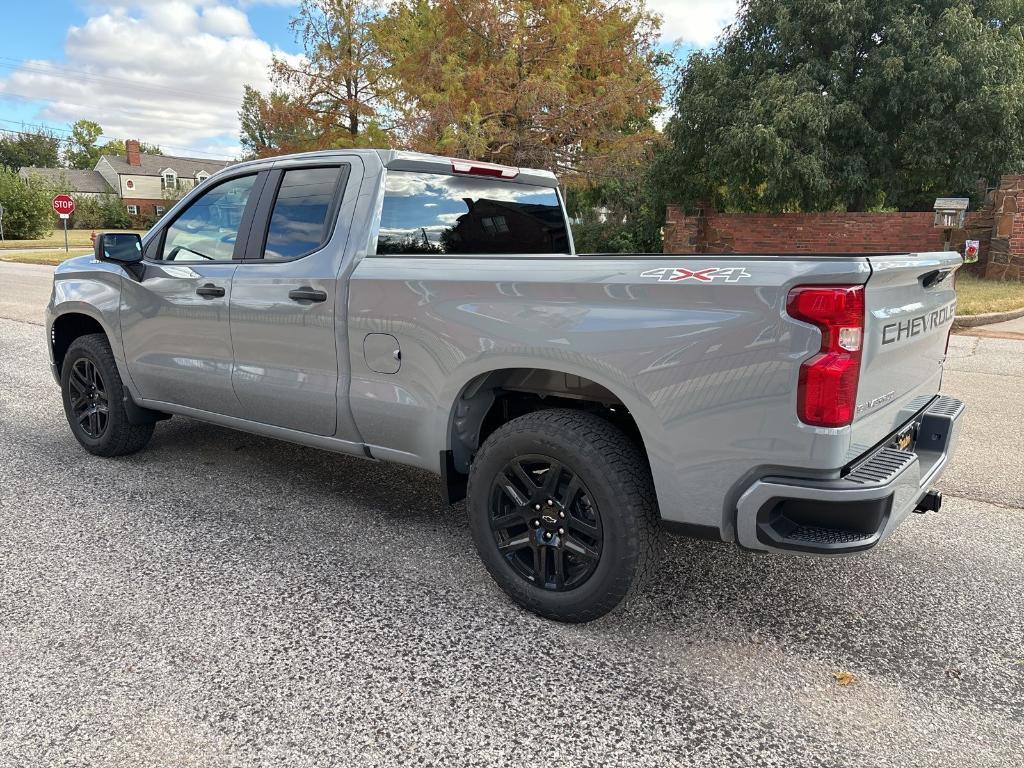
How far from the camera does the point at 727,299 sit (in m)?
2.45

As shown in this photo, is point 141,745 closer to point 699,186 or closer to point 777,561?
point 777,561

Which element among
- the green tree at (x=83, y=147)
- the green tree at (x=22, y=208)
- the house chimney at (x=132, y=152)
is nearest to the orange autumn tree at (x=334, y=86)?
the green tree at (x=22, y=208)

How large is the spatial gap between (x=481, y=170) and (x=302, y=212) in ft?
3.07

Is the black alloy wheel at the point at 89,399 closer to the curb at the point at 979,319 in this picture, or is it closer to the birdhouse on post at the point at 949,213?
the curb at the point at 979,319

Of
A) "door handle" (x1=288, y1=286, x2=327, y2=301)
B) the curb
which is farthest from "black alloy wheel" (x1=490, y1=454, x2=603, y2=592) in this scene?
the curb

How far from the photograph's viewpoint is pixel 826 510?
245cm

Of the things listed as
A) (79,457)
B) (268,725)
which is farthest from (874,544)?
(79,457)

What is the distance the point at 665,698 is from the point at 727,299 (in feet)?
4.38

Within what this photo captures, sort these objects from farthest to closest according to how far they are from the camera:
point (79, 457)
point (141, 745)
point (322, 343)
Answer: point (79, 457), point (322, 343), point (141, 745)

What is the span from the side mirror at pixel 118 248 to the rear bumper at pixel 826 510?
3.69 m

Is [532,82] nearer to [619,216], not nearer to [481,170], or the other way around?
[619,216]

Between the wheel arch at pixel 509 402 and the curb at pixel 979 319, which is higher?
the wheel arch at pixel 509 402

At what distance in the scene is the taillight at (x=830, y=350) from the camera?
7.64 ft

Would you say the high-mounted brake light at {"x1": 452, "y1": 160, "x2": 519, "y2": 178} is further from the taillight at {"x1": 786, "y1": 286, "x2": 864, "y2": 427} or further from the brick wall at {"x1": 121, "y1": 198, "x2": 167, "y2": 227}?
the brick wall at {"x1": 121, "y1": 198, "x2": 167, "y2": 227}
